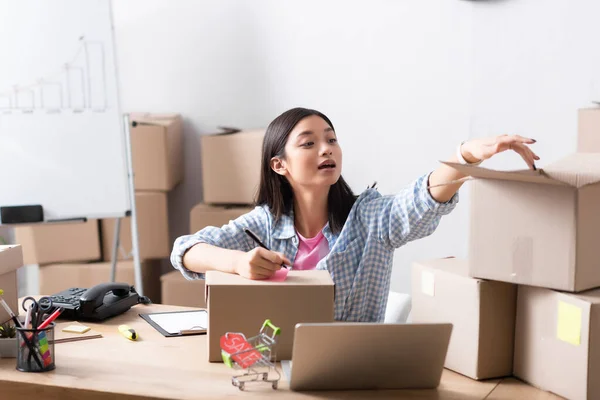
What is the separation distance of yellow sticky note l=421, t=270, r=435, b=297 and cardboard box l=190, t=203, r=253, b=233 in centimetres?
176

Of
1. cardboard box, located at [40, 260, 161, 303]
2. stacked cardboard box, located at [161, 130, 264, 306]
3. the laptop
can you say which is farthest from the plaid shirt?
cardboard box, located at [40, 260, 161, 303]

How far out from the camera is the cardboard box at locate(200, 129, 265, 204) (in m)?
3.14

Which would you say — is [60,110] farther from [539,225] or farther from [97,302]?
[539,225]

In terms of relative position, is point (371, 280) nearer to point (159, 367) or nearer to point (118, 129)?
point (159, 367)

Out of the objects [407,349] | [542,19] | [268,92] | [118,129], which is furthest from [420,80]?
[407,349]

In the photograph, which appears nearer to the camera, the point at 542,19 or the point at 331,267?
the point at 331,267

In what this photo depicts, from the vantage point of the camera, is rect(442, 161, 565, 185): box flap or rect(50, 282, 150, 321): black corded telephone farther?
rect(50, 282, 150, 321): black corded telephone

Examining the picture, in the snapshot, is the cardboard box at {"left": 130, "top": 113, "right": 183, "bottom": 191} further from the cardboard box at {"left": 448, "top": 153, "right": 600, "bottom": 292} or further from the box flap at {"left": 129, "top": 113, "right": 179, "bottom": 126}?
the cardboard box at {"left": 448, "top": 153, "right": 600, "bottom": 292}

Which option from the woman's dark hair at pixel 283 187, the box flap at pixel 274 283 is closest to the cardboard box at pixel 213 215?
the woman's dark hair at pixel 283 187

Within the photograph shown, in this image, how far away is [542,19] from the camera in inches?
99.0

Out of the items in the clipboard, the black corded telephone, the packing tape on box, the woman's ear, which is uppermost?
the woman's ear

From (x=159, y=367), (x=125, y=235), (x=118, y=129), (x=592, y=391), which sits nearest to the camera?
(x=592, y=391)

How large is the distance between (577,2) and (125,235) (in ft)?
6.86

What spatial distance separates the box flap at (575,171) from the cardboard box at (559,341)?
18cm
